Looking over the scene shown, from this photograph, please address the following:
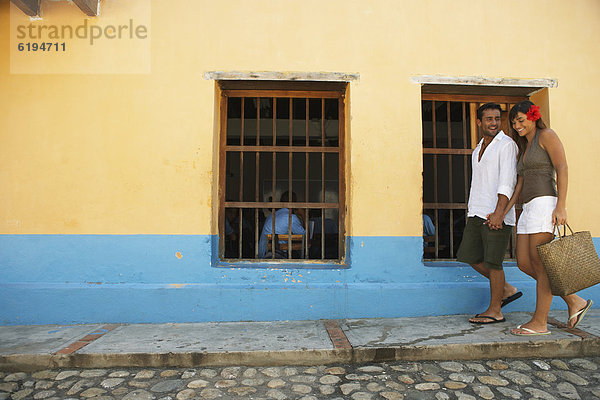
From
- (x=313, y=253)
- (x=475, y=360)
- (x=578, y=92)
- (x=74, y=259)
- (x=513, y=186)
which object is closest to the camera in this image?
(x=475, y=360)

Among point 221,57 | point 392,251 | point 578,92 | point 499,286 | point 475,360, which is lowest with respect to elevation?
point 475,360

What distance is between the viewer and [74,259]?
3.74 metres

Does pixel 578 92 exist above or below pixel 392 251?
above

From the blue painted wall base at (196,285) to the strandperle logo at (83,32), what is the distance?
1971mm

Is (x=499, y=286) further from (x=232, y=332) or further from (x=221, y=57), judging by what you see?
(x=221, y=57)

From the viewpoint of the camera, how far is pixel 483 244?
3.46 meters

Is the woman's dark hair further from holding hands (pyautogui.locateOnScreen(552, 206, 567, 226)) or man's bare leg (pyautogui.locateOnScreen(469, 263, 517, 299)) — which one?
man's bare leg (pyautogui.locateOnScreen(469, 263, 517, 299))

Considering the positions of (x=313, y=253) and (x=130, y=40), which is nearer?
(x=130, y=40)

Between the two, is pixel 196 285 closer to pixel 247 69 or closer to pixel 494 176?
pixel 247 69

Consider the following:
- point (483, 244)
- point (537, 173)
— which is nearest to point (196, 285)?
point (483, 244)

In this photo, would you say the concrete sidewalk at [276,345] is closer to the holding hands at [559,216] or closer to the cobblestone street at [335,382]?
the cobblestone street at [335,382]

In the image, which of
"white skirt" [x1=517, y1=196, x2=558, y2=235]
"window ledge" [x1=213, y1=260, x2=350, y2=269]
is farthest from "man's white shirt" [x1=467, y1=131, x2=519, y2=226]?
"window ledge" [x1=213, y1=260, x2=350, y2=269]

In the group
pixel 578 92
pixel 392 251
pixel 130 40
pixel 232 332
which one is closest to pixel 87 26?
pixel 130 40

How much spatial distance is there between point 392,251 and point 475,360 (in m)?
1.21
